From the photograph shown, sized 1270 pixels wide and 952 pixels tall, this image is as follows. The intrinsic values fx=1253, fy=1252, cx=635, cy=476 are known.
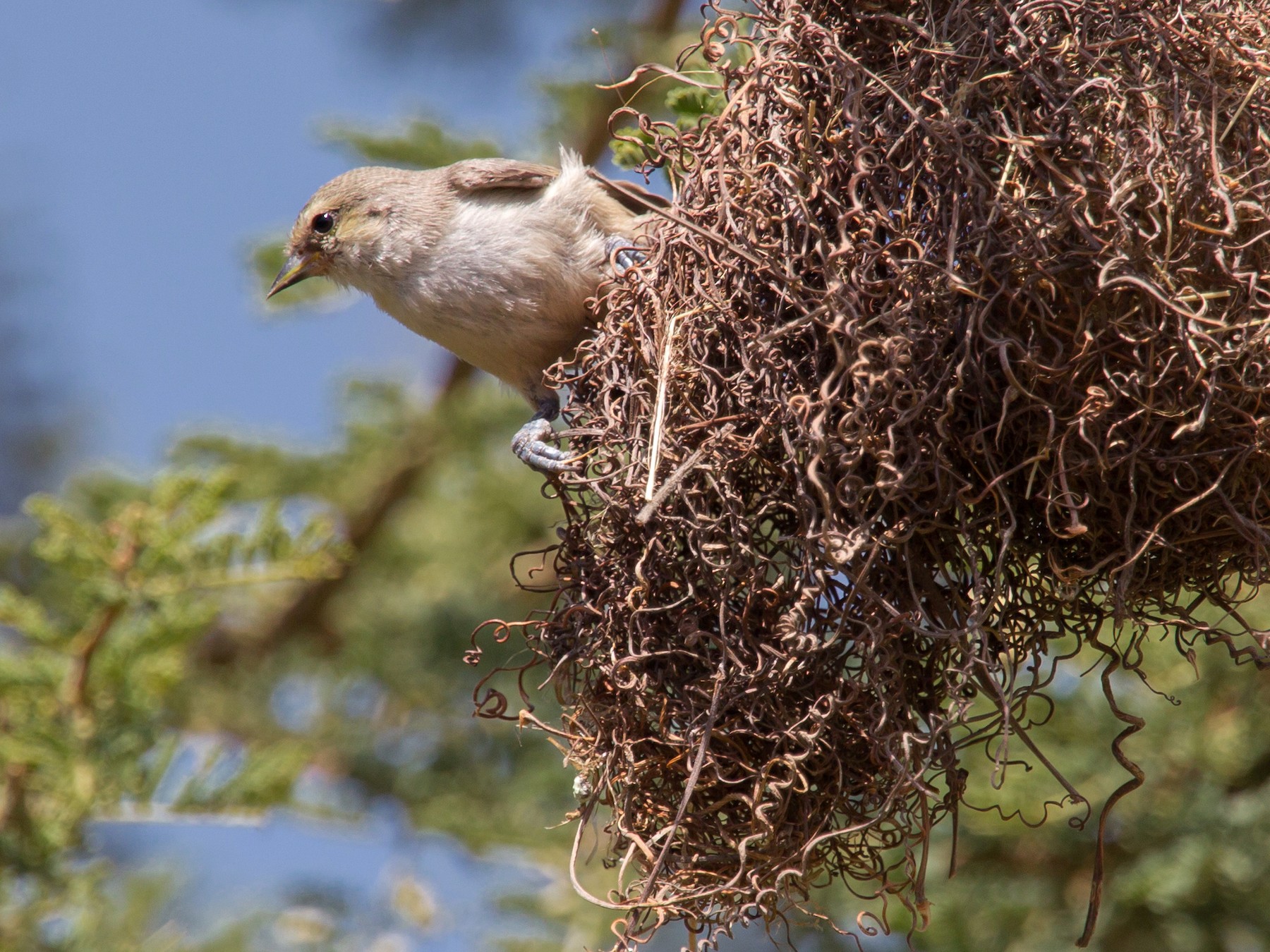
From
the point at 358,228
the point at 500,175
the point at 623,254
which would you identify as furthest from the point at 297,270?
the point at 623,254

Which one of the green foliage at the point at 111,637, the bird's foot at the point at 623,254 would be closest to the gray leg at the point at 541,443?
the bird's foot at the point at 623,254

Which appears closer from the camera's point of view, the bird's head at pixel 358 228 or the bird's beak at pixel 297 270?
the bird's head at pixel 358 228

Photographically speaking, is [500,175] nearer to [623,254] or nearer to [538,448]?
[623,254]

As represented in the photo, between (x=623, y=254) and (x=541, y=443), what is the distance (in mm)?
468

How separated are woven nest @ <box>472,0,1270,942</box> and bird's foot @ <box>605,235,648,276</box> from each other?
189 millimetres

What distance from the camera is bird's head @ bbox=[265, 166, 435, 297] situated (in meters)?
3.31

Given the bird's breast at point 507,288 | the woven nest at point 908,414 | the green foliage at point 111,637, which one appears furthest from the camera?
the green foliage at point 111,637

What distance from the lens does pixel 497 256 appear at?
10.1ft

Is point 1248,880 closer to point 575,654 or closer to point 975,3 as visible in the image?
point 575,654

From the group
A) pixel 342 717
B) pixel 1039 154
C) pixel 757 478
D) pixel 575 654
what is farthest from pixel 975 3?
pixel 342 717

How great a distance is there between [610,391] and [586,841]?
99.4 inches

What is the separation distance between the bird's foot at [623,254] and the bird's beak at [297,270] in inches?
38.3

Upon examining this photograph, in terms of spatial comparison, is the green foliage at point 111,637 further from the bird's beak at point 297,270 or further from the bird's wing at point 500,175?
the bird's wing at point 500,175

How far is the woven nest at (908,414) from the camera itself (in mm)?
2039
